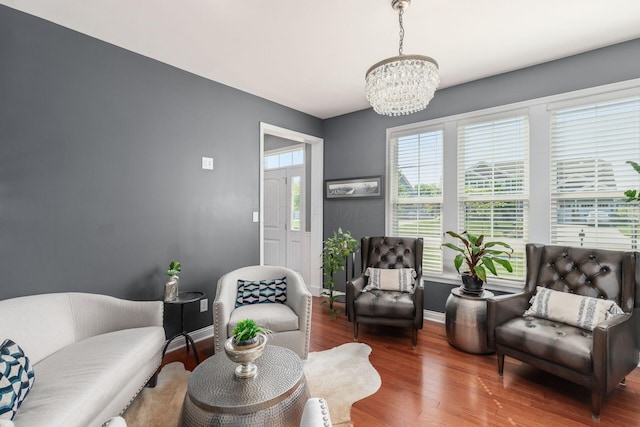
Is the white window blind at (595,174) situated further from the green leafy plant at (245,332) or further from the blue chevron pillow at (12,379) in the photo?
the blue chevron pillow at (12,379)

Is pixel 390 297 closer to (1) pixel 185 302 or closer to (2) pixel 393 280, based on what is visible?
(2) pixel 393 280

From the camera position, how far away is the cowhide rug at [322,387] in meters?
1.93

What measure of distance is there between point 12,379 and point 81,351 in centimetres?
46

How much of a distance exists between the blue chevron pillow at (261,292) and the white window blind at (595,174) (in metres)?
2.67

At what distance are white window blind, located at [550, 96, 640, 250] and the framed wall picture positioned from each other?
75.5 inches

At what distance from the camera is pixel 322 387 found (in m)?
2.25

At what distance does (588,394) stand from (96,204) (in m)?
4.00

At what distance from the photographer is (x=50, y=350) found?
6.26 ft

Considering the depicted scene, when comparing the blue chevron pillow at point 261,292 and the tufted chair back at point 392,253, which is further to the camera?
the tufted chair back at point 392,253

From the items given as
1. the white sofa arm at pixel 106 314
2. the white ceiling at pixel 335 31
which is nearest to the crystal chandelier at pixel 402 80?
the white ceiling at pixel 335 31

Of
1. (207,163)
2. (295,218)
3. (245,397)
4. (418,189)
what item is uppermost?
(207,163)

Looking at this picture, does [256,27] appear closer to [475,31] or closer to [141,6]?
[141,6]

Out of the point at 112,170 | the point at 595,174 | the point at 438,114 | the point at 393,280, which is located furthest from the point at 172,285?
the point at 595,174

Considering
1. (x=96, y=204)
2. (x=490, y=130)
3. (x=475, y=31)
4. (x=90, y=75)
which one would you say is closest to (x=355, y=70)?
(x=475, y=31)
